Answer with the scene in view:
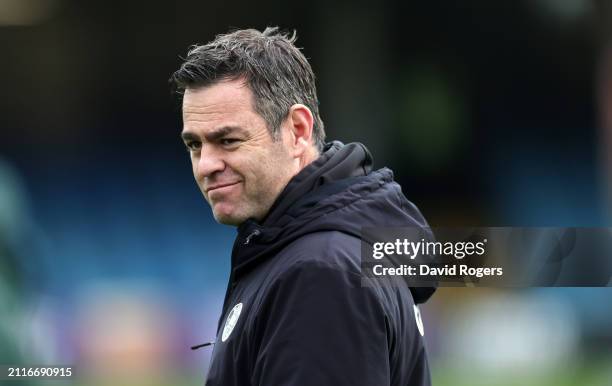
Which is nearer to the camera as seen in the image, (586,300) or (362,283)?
(362,283)

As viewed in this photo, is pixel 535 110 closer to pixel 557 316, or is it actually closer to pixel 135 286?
pixel 557 316

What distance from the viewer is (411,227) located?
181 centimetres

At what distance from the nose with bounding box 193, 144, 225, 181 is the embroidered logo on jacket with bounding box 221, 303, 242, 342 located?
26 cm

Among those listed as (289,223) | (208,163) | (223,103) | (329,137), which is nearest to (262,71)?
(223,103)

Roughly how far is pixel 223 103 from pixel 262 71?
10cm

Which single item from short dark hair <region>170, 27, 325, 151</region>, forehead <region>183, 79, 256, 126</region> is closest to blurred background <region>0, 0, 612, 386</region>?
short dark hair <region>170, 27, 325, 151</region>

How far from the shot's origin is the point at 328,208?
1686mm

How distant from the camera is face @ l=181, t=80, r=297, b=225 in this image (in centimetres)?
180

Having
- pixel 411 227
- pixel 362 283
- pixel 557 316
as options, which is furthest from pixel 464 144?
pixel 362 283

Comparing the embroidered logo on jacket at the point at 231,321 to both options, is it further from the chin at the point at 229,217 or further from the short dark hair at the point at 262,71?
the short dark hair at the point at 262,71

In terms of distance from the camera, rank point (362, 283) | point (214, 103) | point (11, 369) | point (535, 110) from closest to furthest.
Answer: point (362, 283), point (214, 103), point (11, 369), point (535, 110)

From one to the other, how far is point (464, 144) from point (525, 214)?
0.45 meters

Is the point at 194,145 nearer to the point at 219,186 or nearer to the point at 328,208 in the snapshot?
the point at 219,186

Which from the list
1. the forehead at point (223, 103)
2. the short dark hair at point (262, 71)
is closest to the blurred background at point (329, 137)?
the short dark hair at point (262, 71)
